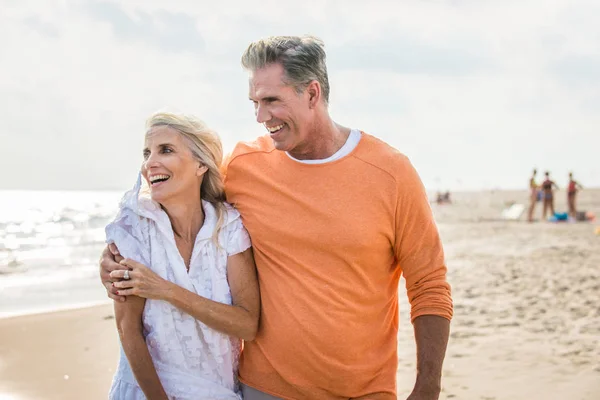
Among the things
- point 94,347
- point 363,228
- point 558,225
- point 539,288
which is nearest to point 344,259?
point 363,228

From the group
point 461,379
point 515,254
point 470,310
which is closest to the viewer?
point 461,379

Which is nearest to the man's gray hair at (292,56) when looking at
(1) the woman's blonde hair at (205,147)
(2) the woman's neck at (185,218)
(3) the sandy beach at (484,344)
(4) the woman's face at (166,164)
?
(1) the woman's blonde hair at (205,147)

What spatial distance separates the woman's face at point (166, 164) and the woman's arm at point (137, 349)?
483 mm

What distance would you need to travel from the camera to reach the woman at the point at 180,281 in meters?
2.86

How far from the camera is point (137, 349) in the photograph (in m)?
2.84

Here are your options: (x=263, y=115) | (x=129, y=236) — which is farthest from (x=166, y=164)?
(x=263, y=115)

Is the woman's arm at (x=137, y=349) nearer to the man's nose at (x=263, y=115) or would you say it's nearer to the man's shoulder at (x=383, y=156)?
the man's nose at (x=263, y=115)

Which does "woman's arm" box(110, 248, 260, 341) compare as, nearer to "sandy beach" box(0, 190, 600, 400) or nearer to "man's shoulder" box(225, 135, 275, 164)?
"man's shoulder" box(225, 135, 275, 164)

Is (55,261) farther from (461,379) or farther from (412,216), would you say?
(412,216)

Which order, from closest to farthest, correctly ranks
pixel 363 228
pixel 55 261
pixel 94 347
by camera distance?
pixel 363 228 → pixel 94 347 → pixel 55 261

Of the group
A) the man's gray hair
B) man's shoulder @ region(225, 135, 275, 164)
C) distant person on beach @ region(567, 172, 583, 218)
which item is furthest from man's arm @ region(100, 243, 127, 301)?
distant person on beach @ region(567, 172, 583, 218)

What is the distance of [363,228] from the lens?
2883 millimetres

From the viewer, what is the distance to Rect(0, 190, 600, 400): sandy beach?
6.33 meters

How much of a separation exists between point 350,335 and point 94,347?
19.3 ft
